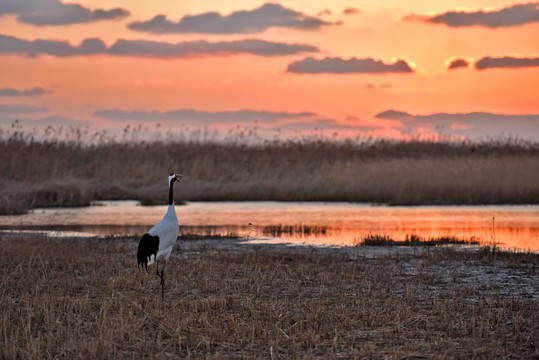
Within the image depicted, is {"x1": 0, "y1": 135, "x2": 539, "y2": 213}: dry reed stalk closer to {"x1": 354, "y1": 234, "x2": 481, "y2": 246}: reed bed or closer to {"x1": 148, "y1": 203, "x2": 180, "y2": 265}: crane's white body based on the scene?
{"x1": 354, "y1": 234, "x2": 481, "y2": 246}: reed bed

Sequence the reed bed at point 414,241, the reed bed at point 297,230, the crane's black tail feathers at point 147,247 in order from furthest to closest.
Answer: the reed bed at point 297,230 → the reed bed at point 414,241 → the crane's black tail feathers at point 147,247

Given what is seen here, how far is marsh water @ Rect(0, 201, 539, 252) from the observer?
56.8 ft

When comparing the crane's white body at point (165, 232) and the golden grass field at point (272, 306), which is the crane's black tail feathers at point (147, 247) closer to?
the crane's white body at point (165, 232)

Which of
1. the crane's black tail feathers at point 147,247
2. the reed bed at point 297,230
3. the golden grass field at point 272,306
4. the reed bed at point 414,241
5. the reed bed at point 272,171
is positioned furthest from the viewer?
the reed bed at point 272,171

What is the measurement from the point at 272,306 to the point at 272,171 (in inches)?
869

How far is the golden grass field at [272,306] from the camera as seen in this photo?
690 cm

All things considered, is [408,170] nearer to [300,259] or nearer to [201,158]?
[201,158]

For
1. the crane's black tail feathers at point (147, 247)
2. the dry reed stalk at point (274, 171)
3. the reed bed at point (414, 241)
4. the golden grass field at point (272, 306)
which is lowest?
the golden grass field at point (272, 306)

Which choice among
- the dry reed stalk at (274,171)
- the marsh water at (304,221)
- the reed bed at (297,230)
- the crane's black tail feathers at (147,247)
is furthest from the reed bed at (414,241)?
the dry reed stalk at (274,171)

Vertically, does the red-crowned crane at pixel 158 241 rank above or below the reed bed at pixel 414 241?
above

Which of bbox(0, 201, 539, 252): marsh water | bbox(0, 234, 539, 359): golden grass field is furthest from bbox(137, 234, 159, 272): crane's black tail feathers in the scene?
bbox(0, 201, 539, 252): marsh water

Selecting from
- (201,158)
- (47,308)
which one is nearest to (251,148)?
(201,158)

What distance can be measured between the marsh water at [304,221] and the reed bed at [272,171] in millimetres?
1303

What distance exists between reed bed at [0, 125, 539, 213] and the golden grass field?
501 inches
